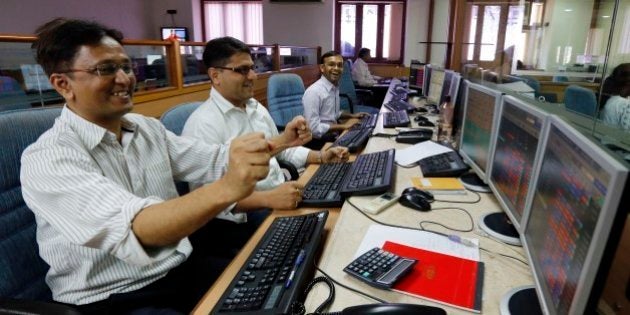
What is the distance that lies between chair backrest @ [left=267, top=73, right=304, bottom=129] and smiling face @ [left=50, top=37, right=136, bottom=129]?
70.8 inches

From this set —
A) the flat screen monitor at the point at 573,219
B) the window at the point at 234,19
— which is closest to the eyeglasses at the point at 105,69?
the flat screen monitor at the point at 573,219

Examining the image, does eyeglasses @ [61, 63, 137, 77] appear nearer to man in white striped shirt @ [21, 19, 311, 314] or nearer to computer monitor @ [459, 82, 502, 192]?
man in white striped shirt @ [21, 19, 311, 314]

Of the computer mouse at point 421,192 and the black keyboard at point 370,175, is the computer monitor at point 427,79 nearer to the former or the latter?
the black keyboard at point 370,175

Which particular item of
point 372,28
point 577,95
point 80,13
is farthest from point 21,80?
point 372,28

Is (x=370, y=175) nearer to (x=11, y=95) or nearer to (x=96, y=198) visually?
(x=96, y=198)

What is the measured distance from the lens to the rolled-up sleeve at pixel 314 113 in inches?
122

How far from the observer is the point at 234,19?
844 centimetres

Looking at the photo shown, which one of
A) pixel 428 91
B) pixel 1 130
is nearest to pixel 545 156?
pixel 1 130

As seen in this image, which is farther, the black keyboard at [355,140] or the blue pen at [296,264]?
the black keyboard at [355,140]

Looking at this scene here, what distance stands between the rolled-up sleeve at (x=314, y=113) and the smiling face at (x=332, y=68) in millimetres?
335

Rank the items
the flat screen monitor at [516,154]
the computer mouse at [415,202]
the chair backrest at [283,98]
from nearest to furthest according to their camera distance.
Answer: the flat screen monitor at [516,154] < the computer mouse at [415,202] < the chair backrest at [283,98]

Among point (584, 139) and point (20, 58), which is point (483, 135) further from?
point (20, 58)

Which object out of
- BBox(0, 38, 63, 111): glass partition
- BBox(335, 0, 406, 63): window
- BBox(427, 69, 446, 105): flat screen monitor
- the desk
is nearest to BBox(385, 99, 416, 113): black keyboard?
BBox(427, 69, 446, 105): flat screen monitor

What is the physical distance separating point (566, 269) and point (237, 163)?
61cm
